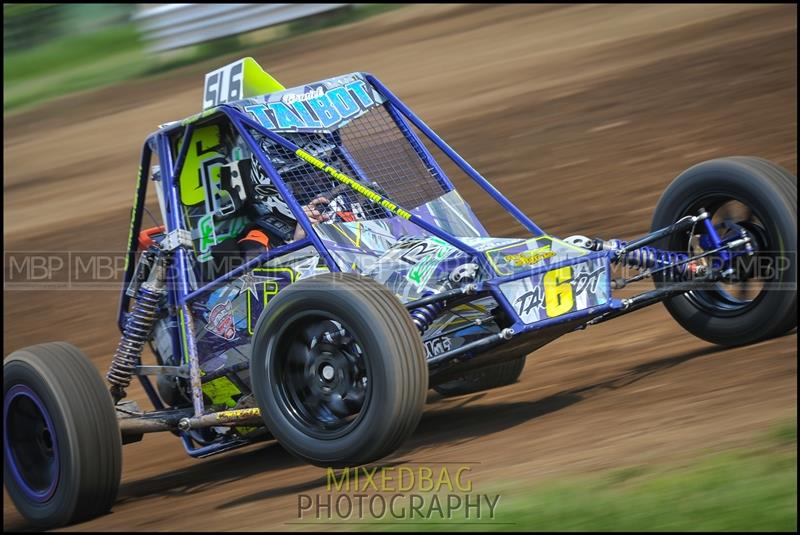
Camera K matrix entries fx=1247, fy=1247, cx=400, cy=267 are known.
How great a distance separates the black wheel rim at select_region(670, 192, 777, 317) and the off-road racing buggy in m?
0.01

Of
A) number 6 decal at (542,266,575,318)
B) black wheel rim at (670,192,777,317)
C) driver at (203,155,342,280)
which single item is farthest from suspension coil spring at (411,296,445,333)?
black wheel rim at (670,192,777,317)

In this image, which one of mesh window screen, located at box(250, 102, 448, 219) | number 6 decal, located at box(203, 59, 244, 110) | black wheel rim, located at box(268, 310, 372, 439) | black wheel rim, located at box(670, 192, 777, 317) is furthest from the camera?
number 6 decal, located at box(203, 59, 244, 110)

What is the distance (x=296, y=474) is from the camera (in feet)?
18.9

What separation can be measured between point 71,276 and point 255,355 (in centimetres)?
773

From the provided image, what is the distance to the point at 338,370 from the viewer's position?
5160mm

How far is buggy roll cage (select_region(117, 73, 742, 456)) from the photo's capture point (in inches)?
210

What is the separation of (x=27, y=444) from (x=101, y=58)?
16668 mm

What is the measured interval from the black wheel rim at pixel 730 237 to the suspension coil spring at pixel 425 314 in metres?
1.58

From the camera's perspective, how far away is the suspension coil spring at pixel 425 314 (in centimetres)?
533

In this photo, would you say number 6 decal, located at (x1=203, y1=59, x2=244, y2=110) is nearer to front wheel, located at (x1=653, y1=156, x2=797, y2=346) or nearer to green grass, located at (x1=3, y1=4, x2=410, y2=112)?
front wheel, located at (x1=653, y1=156, x2=797, y2=346)

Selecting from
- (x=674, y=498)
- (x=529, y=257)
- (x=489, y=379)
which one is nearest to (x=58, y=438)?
(x=529, y=257)

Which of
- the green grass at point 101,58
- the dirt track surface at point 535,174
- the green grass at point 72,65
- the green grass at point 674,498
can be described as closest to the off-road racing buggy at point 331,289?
the dirt track surface at point 535,174

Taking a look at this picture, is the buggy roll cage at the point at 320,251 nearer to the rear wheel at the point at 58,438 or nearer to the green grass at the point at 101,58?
the rear wheel at the point at 58,438

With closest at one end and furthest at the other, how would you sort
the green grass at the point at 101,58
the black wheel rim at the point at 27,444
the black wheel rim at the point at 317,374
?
the black wheel rim at the point at 317,374 < the black wheel rim at the point at 27,444 < the green grass at the point at 101,58
